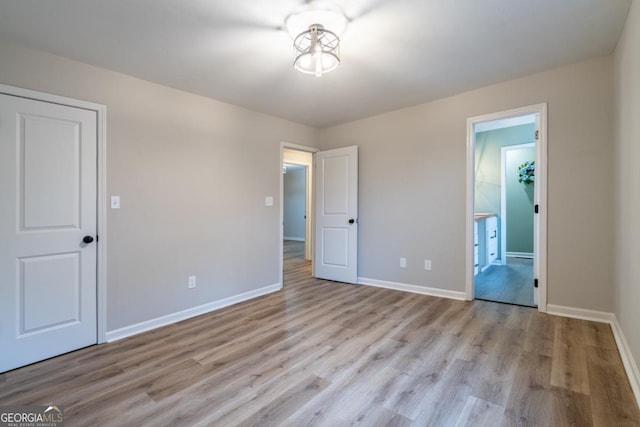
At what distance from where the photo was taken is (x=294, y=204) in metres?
10.0

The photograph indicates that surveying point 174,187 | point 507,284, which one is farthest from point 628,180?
point 174,187

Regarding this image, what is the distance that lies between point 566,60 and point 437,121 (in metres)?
1.27

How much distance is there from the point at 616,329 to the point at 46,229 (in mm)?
4633

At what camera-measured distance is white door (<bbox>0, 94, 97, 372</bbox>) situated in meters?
2.15

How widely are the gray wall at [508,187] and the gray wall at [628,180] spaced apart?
3497 mm

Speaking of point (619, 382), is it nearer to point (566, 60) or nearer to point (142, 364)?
point (566, 60)

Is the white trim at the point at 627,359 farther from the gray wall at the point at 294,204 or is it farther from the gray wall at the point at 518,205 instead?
the gray wall at the point at 294,204

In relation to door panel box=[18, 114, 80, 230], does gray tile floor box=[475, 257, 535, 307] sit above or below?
below

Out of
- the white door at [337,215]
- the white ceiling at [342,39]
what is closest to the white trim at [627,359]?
the white ceiling at [342,39]

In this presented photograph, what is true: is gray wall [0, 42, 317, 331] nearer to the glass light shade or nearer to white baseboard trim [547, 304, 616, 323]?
the glass light shade

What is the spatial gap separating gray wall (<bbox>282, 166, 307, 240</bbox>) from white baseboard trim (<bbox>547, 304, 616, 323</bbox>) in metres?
7.33

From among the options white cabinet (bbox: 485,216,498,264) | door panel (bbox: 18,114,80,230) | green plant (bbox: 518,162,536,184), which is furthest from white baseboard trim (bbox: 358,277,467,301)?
green plant (bbox: 518,162,536,184)

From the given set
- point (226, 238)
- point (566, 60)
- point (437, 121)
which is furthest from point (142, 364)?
point (566, 60)

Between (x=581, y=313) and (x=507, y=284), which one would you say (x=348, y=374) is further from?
(x=507, y=284)
